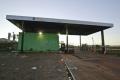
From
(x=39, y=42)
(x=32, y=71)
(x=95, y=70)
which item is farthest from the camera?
(x=39, y=42)

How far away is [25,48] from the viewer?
92.9 feet

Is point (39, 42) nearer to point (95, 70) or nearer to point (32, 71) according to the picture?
point (32, 71)

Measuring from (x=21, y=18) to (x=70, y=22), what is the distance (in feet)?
28.9

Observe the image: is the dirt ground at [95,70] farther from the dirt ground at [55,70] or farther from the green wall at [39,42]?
the green wall at [39,42]

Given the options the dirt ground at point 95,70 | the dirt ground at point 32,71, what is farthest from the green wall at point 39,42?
the dirt ground at point 95,70

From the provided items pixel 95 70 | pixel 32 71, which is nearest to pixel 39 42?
pixel 32 71

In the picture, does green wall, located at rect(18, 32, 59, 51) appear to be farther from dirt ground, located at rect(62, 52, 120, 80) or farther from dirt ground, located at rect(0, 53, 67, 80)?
dirt ground, located at rect(62, 52, 120, 80)

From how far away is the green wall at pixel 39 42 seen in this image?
28.5 m

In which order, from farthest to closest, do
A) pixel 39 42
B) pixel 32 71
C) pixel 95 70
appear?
pixel 39 42 → pixel 95 70 → pixel 32 71

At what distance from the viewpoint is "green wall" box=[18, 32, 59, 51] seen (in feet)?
93.4

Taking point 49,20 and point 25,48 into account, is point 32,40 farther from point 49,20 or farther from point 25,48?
point 49,20

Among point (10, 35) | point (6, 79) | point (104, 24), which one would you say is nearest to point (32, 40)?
point (104, 24)

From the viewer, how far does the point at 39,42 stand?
94.4ft

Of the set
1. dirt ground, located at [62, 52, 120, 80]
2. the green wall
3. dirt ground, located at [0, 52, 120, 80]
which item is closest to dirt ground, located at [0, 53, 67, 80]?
dirt ground, located at [0, 52, 120, 80]
